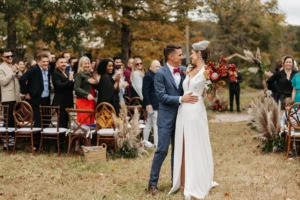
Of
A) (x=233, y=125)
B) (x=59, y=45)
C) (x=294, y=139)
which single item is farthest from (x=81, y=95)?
(x=59, y=45)

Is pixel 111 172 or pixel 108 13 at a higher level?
pixel 108 13

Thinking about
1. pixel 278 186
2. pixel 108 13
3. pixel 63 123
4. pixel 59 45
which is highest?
pixel 108 13

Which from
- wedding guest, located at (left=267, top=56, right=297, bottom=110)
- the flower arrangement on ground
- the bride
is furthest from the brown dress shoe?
the flower arrangement on ground

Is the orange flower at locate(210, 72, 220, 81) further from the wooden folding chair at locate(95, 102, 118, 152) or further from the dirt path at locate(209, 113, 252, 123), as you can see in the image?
the dirt path at locate(209, 113, 252, 123)

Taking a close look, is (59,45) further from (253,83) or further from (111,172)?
(253,83)

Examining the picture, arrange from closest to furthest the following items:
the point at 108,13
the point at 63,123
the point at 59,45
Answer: the point at 63,123 < the point at 59,45 < the point at 108,13

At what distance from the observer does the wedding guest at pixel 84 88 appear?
9.38 metres

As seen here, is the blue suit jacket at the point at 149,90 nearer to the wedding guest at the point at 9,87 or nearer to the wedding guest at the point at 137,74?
the wedding guest at the point at 137,74

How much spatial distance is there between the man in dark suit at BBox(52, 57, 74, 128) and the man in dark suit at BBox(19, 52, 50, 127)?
33 centimetres

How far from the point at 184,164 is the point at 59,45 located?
1550 centimetres

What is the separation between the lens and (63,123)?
985cm

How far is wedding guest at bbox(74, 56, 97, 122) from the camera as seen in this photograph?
9.38 meters

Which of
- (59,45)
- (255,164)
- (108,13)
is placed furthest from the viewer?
(108,13)

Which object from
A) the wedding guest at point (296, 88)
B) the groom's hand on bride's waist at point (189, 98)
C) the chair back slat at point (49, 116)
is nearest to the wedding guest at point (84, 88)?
the chair back slat at point (49, 116)
